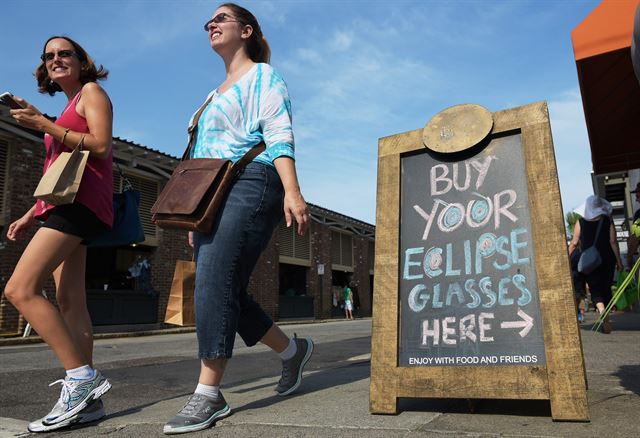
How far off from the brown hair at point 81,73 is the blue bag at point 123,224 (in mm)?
675

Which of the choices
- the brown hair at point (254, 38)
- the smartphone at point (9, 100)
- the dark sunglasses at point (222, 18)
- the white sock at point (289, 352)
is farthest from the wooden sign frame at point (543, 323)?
the smartphone at point (9, 100)

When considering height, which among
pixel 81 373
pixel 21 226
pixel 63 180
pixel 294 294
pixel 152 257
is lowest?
pixel 81 373

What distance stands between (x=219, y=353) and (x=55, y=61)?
1.90 metres

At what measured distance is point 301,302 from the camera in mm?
24188

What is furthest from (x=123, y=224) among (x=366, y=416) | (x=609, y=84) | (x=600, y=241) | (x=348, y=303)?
(x=348, y=303)

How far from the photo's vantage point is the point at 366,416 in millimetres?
2203

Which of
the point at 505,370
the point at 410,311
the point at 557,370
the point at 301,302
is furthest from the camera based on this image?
the point at 301,302

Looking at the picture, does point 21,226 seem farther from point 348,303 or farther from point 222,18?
point 348,303

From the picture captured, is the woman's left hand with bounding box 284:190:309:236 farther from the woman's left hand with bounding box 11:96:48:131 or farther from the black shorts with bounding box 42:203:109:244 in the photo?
the woman's left hand with bounding box 11:96:48:131

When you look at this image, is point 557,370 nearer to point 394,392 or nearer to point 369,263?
point 394,392

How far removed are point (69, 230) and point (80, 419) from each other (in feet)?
2.97

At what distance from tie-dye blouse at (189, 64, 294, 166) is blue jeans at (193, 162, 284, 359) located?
0.45 feet

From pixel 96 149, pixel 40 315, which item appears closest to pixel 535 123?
pixel 96 149

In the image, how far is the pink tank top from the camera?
259 centimetres
